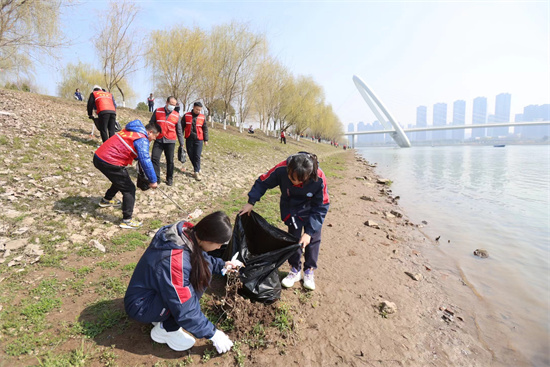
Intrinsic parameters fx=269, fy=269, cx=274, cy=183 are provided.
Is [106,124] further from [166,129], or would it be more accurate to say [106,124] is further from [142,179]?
[142,179]

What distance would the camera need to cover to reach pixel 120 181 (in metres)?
4.43

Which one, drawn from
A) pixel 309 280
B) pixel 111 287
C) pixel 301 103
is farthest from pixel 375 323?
pixel 301 103

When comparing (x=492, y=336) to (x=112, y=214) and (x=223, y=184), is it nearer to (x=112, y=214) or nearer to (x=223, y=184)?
(x=112, y=214)

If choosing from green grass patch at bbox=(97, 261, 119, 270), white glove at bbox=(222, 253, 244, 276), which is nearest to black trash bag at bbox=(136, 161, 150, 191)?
green grass patch at bbox=(97, 261, 119, 270)

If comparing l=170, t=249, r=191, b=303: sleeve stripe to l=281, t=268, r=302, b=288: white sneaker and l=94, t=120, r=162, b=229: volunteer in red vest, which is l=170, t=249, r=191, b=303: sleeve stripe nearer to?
l=281, t=268, r=302, b=288: white sneaker

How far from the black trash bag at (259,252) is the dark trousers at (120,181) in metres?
2.39

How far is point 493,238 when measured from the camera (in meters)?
6.45

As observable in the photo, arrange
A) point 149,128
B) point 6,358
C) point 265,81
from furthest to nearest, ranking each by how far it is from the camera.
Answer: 1. point 265,81
2. point 149,128
3. point 6,358

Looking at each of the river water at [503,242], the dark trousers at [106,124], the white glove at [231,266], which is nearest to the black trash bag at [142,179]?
the white glove at [231,266]

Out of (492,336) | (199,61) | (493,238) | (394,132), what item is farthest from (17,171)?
(394,132)

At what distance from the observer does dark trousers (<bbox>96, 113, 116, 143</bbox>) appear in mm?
6879

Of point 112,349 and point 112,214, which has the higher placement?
point 112,214

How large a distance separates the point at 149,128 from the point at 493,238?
801 centimetres

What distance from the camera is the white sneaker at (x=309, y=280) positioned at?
11.4 feet
